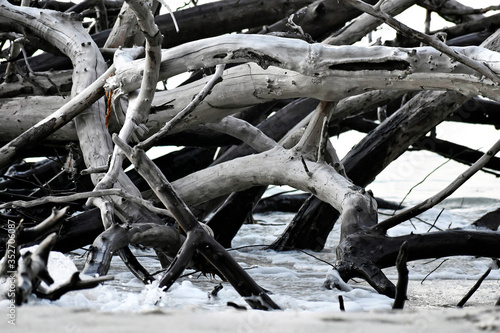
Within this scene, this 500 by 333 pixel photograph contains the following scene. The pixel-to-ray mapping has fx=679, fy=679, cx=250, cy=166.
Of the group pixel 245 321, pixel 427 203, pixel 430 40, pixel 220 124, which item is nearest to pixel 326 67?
pixel 430 40

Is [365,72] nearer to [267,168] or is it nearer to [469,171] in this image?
[469,171]

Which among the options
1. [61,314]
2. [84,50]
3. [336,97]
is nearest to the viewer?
[61,314]

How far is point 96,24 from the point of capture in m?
5.16

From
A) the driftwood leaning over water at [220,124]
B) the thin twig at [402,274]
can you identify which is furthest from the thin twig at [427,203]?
the thin twig at [402,274]

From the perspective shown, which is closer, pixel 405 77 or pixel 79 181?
pixel 405 77

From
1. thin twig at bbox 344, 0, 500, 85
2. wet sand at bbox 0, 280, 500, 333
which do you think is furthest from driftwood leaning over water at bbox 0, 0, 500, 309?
wet sand at bbox 0, 280, 500, 333

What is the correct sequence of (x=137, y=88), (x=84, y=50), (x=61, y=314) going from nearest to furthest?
(x=61, y=314) → (x=137, y=88) → (x=84, y=50)

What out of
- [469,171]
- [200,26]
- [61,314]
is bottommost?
[61,314]

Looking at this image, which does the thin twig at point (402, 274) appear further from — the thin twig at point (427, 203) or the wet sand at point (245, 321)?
the thin twig at point (427, 203)

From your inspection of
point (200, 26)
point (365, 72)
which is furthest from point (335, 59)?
point (200, 26)

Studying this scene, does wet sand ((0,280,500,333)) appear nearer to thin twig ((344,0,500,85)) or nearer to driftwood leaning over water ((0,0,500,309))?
driftwood leaning over water ((0,0,500,309))

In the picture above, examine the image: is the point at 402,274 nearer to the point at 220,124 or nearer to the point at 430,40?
the point at 430,40

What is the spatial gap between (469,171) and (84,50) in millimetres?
2261

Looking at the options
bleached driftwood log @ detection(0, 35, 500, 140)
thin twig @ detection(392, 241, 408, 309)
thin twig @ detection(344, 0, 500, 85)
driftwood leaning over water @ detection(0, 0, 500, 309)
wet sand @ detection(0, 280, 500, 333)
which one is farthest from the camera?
bleached driftwood log @ detection(0, 35, 500, 140)
